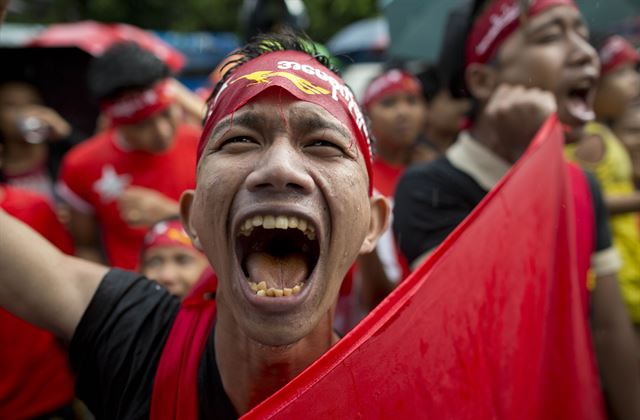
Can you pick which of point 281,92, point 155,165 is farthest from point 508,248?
point 155,165

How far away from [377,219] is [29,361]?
1.79m

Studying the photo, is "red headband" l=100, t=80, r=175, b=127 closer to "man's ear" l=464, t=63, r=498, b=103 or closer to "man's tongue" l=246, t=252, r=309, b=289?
"man's ear" l=464, t=63, r=498, b=103

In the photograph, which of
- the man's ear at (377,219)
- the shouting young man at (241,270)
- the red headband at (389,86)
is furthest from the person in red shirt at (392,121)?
the shouting young man at (241,270)

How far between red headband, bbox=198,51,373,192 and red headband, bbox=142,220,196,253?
1.70m

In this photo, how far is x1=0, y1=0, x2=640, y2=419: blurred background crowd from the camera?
3.32m

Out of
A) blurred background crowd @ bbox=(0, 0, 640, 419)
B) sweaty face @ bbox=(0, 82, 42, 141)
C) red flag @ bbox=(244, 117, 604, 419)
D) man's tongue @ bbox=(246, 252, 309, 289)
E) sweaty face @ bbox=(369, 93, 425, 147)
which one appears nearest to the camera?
red flag @ bbox=(244, 117, 604, 419)

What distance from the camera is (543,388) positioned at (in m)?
2.23

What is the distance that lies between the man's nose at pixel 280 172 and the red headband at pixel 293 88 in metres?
0.14

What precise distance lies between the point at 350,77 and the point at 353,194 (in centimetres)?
745

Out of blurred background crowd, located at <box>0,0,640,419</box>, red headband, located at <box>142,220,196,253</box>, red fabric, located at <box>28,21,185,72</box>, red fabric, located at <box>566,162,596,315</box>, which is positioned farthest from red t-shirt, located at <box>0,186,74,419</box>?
red fabric, located at <box>28,21,185,72</box>

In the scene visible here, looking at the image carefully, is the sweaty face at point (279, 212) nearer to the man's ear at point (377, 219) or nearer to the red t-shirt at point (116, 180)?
the man's ear at point (377, 219)

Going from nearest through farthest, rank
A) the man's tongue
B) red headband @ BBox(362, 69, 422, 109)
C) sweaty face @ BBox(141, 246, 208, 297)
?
the man's tongue → sweaty face @ BBox(141, 246, 208, 297) → red headband @ BBox(362, 69, 422, 109)

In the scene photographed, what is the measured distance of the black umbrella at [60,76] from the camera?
19.4 ft

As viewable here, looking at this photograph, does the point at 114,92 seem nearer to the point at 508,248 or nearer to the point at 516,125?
the point at 516,125
